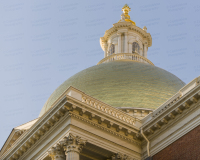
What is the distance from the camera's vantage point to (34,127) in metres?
24.7

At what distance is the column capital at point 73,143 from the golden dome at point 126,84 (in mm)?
9156

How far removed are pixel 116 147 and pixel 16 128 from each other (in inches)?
487

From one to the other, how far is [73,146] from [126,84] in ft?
38.6

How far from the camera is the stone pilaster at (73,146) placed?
2236 centimetres

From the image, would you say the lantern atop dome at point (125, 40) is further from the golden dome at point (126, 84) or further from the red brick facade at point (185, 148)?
the red brick facade at point (185, 148)

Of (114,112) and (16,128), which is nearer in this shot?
(114,112)

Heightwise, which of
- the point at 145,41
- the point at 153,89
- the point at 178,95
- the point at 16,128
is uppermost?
the point at 145,41

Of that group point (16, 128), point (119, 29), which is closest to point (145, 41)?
point (119, 29)

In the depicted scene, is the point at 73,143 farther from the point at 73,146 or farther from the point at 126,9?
the point at 126,9

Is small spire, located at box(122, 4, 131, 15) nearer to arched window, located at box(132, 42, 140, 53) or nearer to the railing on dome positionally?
arched window, located at box(132, 42, 140, 53)

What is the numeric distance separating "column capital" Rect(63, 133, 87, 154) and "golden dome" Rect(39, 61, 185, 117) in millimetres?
9156

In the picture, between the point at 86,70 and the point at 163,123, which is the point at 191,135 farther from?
the point at 86,70

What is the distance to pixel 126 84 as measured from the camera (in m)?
33.5

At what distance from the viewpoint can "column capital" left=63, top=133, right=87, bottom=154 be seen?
887 inches
